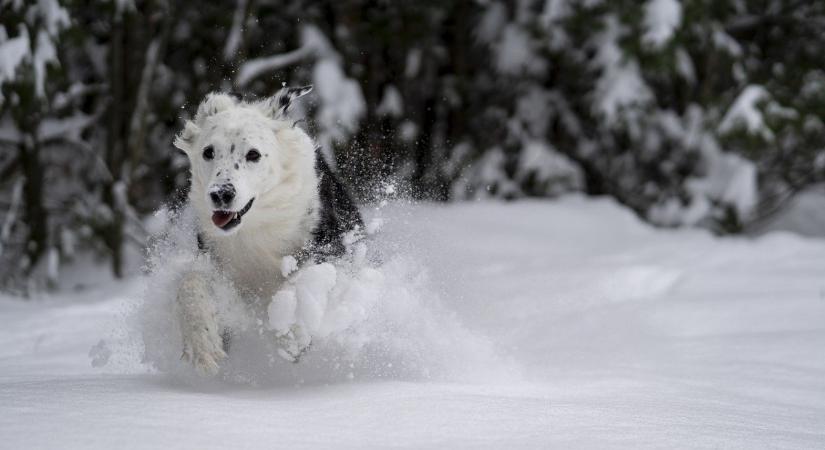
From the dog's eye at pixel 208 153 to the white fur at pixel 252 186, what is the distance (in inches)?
0.7

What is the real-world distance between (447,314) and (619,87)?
7.63 meters

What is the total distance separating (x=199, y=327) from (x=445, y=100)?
33.2 feet

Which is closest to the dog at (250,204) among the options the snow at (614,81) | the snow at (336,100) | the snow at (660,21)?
the snow at (336,100)

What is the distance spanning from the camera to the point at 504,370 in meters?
4.20

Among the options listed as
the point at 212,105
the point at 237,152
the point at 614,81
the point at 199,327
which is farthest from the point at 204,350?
the point at 614,81

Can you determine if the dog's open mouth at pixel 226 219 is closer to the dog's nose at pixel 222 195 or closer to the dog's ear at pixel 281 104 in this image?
the dog's nose at pixel 222 195

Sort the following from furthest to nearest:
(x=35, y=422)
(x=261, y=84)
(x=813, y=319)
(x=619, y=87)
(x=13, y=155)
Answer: (x=619, y=87)
(x=261, y=84)
(x=13, y=155)
(x=813, y=319)
(x=35, y=422)

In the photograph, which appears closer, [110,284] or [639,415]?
[639,415]

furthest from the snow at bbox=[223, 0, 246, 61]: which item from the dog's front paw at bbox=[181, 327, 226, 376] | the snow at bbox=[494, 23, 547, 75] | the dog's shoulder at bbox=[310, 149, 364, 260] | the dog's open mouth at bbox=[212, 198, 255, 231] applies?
the dog's front paw at bbox=[181, 327, 226, 376]

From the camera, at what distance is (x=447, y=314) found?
15.3ft

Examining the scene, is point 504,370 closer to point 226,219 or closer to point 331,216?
point 331,216

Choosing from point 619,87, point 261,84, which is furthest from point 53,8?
point 619,87

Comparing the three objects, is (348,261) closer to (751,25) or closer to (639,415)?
(639,415)

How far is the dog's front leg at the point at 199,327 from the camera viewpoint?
336 centimetres
